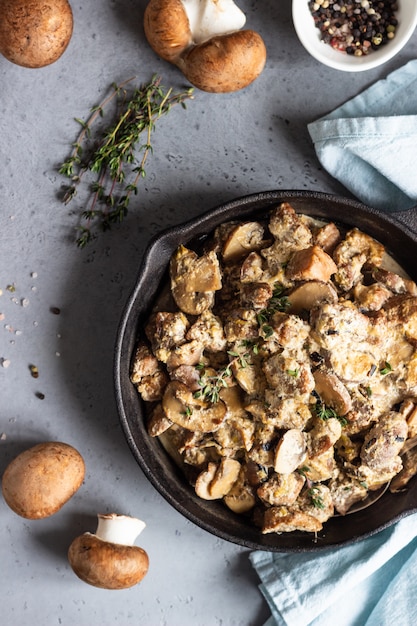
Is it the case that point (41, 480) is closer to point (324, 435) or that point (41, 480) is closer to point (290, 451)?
point (290, 451)

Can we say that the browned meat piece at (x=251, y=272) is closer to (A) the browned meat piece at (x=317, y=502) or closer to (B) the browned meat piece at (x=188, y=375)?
(B) the browned meat piece at (x=188, y=375)

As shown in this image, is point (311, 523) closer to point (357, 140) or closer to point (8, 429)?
point (8, 429)

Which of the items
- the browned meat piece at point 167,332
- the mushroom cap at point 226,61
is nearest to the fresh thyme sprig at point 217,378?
the browned meat piece at point 167,332

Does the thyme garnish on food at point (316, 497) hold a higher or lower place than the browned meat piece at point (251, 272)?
lower

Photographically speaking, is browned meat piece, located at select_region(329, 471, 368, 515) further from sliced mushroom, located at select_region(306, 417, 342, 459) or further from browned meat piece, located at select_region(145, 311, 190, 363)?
browned meat piece, located at select_region(145, 311, 190, 363)

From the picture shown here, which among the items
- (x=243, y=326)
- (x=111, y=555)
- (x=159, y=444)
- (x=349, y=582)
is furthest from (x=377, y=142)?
(x=111, y=555)

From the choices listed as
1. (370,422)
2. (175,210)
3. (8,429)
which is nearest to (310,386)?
(370,422)
